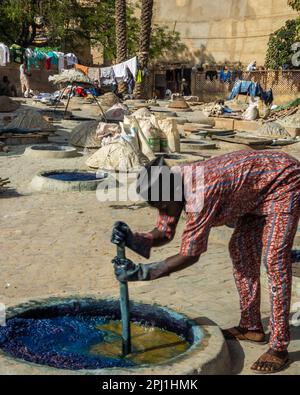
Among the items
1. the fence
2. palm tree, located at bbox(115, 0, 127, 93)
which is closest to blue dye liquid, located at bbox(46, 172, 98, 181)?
palm tree, located at bbox(115, 0, 127, 93)

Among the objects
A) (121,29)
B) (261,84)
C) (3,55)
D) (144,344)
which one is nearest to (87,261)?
(144,344)

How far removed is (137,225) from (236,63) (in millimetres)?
34312

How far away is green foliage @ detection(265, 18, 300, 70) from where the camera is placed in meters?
34.7

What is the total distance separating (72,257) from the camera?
614cm

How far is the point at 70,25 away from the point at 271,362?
3696 cm

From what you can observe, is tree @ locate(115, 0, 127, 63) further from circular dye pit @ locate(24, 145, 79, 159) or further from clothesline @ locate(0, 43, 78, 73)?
circular dye pit @ locate(24, 145, 79, 159)

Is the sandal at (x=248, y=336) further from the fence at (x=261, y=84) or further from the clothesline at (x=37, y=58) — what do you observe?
the fence at (x=261, y=84)

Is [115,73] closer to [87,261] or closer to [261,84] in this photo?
[261,84]

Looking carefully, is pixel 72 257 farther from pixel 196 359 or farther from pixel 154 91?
pixel 154 91

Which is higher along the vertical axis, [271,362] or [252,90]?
[252,90]

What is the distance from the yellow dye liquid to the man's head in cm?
102

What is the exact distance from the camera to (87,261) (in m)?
6.02
